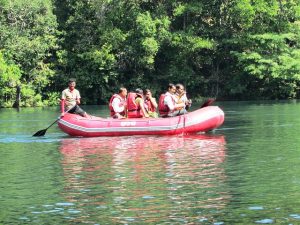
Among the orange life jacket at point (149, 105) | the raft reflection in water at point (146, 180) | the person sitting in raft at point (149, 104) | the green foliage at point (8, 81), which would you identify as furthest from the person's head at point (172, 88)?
the green foliage at point (8, 81)

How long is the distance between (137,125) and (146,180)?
8755 mm

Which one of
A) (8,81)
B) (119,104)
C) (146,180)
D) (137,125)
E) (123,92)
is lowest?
(146,180)

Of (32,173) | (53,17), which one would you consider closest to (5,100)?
(53,17)

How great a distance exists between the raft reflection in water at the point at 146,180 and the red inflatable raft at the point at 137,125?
1.40 meters

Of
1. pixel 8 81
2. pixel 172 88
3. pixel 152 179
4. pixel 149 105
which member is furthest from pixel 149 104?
pixel 8 81

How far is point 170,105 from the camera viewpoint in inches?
934

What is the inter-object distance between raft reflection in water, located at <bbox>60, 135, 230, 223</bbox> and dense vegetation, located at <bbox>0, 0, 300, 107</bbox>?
26502 millimetres

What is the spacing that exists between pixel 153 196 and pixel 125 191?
2.37 feet

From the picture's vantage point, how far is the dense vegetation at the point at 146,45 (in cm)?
4741

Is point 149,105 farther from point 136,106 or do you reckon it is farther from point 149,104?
point 136,106

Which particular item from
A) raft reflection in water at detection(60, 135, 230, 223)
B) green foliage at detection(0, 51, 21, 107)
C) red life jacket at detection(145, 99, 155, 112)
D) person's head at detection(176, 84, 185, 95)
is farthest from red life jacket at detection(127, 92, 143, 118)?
green foliage at detection(0, 51, 21, 107)

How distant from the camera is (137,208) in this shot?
1166cm

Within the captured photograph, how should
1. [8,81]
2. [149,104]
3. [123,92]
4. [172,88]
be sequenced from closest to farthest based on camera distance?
[172,88] < [123,92] < [149,104] < [8,81]

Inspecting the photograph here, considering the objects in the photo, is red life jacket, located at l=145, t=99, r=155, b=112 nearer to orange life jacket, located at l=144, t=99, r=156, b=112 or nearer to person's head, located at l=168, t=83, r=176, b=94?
orange life jacket, located at l=144, t=99, r=156, b=112
